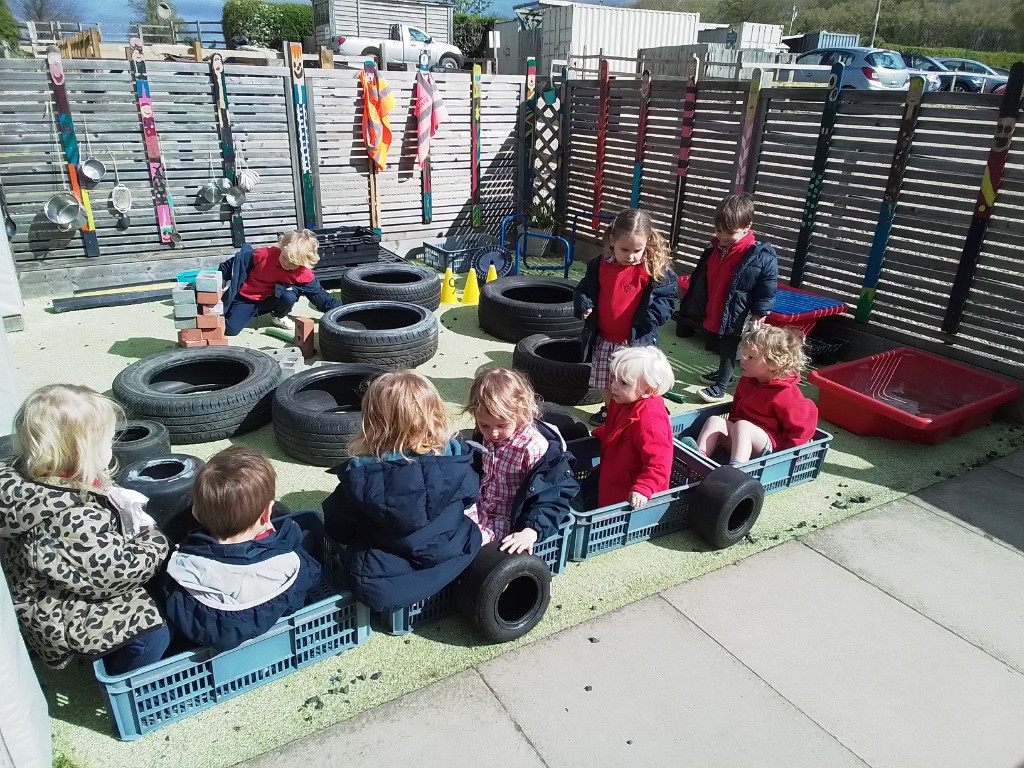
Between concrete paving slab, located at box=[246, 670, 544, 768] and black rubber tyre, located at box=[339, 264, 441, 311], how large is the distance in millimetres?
4606

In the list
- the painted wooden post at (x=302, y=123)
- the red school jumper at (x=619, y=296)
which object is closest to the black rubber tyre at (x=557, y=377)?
the red school jumper at (x=619, y=296)

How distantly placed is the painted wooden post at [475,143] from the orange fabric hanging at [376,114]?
48.6 inches

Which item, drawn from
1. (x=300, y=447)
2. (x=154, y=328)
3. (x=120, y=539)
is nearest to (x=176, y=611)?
(x=120, y=539)

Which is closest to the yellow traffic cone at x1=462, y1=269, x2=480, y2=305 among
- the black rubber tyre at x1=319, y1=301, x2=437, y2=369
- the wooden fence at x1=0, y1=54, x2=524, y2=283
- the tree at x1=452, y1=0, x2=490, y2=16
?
the black rubber tyre at x1=319, y1=301, x2=437, y2=369

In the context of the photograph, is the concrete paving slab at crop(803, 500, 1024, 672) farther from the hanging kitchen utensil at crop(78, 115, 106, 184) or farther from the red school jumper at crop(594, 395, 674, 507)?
the hanging kitchen utensil at crop(78, 115, 106, 184)

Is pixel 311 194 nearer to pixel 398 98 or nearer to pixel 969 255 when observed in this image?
pixel 398 98

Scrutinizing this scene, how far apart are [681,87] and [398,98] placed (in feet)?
11.9

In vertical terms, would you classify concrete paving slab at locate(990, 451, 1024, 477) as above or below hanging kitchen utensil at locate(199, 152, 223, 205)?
below

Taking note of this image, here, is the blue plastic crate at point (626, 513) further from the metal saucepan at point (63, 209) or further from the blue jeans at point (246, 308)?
the metal saucepan at point (63, 209)

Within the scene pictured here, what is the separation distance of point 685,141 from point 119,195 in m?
6.41

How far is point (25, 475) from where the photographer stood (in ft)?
7.41

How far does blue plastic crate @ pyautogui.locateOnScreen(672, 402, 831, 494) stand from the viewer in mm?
4035

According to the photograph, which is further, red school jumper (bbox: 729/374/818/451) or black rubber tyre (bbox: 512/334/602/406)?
black rubber tyre (bbox: 512/334/602/406)

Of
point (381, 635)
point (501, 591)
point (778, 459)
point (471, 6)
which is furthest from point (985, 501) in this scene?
point (471, 6)
